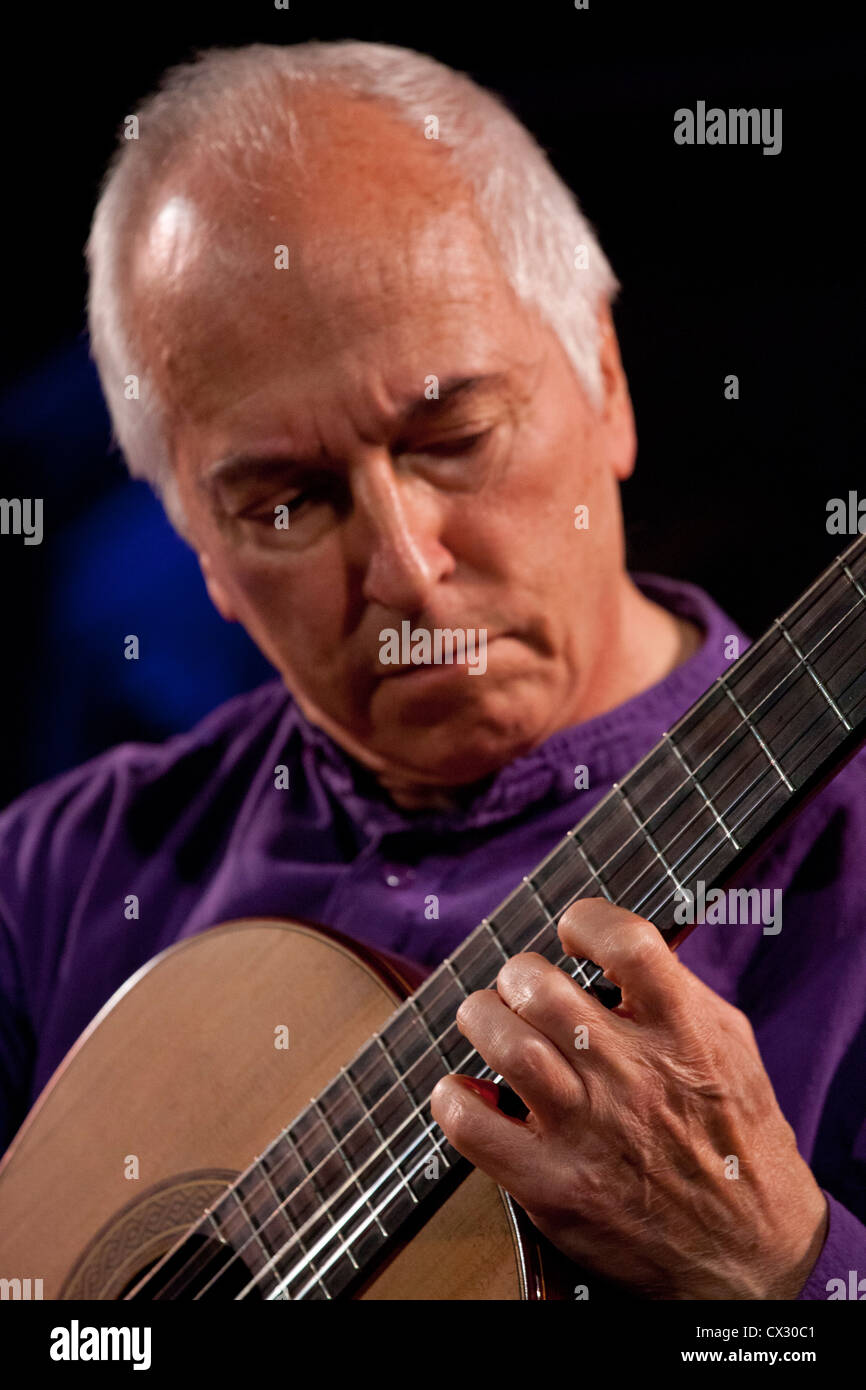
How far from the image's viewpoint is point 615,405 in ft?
3.82

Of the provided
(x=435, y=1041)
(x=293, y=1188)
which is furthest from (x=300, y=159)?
(x=293, y=1188)

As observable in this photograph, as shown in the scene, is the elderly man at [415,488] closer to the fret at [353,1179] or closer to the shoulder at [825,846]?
the shoulder at [825,846]

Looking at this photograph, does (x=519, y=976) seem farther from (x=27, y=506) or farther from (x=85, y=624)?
(x=27, y=506)

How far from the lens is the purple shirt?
3.16 ft

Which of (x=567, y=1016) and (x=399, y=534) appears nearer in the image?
(x=567, y=1016)

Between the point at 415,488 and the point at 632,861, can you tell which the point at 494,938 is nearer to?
the point at 632,861

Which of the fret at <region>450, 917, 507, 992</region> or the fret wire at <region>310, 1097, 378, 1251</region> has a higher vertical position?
the fret at <region>450, 917, 507, 992</region>

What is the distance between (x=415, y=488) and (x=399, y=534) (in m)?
0.04

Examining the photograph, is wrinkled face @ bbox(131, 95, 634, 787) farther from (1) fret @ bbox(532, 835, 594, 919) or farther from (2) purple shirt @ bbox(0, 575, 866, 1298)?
(1) fret @ bbox(532, 835, 594, 919)

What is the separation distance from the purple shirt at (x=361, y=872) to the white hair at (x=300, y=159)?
0.97ft

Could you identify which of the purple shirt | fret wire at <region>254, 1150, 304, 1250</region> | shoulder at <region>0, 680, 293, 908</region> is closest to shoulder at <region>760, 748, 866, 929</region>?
the purple shirt

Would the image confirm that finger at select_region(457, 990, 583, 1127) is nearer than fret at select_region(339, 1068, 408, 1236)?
Yes

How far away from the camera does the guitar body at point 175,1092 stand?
3.23 ft

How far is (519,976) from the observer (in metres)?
0.78
